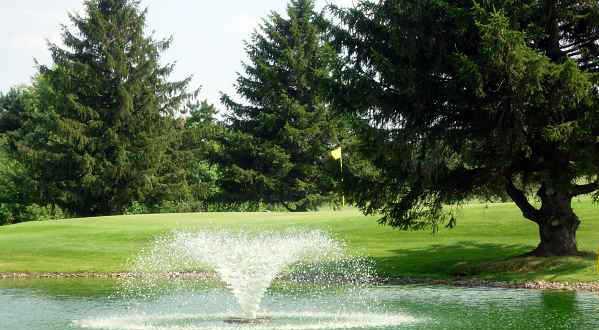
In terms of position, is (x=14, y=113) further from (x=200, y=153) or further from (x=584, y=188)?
(x=584, y=188)

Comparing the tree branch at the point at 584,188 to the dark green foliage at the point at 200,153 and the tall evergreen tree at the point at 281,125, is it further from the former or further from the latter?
the dark green foliage at the point at 200,153

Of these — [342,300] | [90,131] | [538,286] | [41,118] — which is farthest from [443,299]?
[41,118]

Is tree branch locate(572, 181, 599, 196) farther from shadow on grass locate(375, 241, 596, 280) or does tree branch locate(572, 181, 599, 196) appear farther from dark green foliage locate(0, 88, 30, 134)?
dark green foliage locate(0, 88, 30, 134)

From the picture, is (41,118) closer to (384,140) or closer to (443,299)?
(384,140)

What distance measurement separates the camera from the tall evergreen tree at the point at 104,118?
178ft

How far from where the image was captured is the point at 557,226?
24812mm

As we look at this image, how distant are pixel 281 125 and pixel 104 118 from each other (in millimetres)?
12818

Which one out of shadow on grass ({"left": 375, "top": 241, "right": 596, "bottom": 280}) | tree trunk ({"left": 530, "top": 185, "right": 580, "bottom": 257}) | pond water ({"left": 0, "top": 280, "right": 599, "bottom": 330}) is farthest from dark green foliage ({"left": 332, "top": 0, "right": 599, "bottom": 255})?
pond water ({"left": 0, "top": 280, "right": 599, "bottom": 330})

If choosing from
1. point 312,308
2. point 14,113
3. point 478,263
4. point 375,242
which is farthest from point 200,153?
point 312,308

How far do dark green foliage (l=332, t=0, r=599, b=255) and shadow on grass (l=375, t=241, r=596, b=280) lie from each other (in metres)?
1.16

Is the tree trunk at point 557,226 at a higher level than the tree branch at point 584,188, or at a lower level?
lower

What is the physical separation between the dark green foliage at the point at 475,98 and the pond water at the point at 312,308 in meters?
4.10

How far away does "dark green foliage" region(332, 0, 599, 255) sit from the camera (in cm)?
2144

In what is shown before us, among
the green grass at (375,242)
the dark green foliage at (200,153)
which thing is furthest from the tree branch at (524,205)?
the dark green foliage at (200,153)
